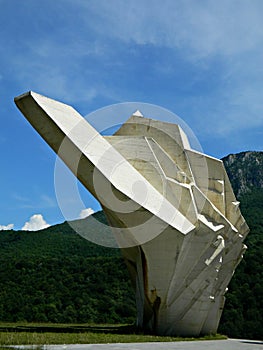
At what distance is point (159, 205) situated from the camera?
557 inches

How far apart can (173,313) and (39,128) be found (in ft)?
24.5

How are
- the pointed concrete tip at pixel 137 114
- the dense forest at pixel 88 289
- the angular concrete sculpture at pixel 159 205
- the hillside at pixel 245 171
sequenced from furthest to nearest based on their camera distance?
the hillside at pixel 245 171, the dense forest at pixel 88 289, the pointed concrete tip at pixel 137 114, the angular concrete sculpture at pixel 159 205

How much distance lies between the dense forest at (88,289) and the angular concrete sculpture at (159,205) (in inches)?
333

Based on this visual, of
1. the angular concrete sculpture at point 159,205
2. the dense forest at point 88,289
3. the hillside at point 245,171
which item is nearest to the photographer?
the angular concrete sculpture at point 159,205

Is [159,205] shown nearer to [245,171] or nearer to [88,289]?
[88,289]

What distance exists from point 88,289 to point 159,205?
1913 cm

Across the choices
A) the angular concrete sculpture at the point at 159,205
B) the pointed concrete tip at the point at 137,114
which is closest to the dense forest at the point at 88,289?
the angular concrete sculpture at the point at 159,205

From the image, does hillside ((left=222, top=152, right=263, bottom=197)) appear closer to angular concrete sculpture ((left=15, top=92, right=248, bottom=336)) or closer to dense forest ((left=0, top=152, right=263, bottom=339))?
dense forest ((left=0, top=152, right=263, bottom=339))

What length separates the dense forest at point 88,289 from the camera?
86.5ft

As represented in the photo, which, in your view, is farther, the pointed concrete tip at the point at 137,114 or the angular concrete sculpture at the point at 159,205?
the pointed concrete tip at the point at 137,114

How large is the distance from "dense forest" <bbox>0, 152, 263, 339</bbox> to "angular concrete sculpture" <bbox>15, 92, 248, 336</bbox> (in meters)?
8.46

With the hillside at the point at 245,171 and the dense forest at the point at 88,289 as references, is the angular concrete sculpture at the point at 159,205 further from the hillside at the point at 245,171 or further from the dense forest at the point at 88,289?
the hillside at the point at 245,171

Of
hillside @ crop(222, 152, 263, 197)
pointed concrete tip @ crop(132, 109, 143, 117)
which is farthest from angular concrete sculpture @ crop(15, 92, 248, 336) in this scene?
hillside @ crop(222, 152, 263, 197)

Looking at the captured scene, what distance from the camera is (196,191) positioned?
1606 cm
